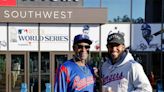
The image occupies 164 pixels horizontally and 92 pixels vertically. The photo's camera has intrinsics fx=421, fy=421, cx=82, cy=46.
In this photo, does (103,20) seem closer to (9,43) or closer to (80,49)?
(9,43)

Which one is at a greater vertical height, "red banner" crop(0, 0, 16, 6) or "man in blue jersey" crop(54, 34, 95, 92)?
"red banner" crop(0, 0, 16, 6)

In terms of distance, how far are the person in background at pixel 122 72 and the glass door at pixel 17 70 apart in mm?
17199

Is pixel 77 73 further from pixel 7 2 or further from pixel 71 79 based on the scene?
pixel 7 2

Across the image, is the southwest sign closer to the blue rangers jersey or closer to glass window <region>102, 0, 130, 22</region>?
glass window <region>102, 0, 130, 22</region>

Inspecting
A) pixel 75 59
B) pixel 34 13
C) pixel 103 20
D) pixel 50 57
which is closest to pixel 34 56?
pixel 50 57

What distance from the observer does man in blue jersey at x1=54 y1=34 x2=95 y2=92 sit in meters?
3.65

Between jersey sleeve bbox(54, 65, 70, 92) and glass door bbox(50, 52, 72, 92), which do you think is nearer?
jersey sleeve bbox(54, 65, 70, 92)

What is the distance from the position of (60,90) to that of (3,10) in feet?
56.3

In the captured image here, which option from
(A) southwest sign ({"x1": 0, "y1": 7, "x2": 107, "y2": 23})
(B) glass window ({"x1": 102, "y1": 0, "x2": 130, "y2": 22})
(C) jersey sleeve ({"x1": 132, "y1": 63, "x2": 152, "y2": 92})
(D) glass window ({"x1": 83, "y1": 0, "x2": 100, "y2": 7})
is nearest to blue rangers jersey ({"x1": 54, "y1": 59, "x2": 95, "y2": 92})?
(C) jersey sleeve ({"x1": 132, "y1": 63, "x2": 152, "y2": 92})

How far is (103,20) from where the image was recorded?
67.5 feet

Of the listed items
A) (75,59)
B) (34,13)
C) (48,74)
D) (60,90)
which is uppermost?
(34,13)

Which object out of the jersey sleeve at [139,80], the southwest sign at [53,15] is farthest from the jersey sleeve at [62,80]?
the southwest sign at [53,15]

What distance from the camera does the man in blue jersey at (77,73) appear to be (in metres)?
3.65

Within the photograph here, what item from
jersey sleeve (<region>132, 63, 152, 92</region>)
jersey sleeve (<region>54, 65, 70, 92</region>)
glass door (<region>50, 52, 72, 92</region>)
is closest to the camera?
jersey sleeve (<region>132, 63, 152, 92</region>)
